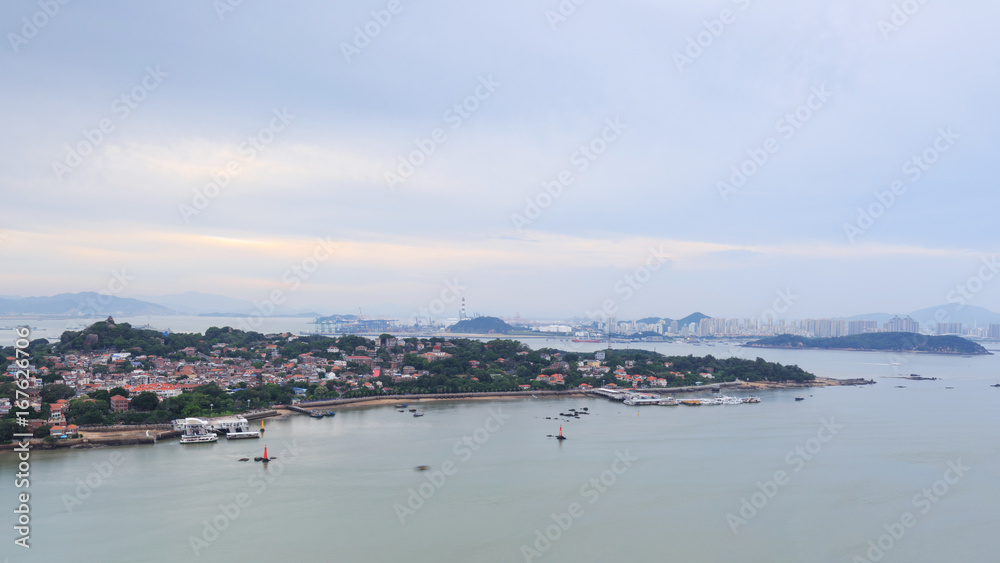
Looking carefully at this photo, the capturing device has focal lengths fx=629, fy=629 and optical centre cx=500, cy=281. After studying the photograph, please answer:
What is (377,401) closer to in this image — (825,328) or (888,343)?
(888,343)

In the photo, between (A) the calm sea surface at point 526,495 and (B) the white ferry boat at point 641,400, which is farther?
(B) the white ferry boat at point 641,400

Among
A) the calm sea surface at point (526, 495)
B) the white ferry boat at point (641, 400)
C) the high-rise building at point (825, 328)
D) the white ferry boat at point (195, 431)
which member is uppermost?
the high-rise building at point (825, 328)

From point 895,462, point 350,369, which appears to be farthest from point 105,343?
point 895,462

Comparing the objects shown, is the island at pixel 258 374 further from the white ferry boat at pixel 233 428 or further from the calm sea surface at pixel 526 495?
the calm sea surface at pixel 526 495

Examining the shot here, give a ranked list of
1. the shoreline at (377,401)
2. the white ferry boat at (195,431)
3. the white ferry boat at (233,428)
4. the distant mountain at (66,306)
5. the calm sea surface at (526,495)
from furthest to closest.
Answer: the distant mountain at (66,306), the white ferry boat at (233,428), the white ferry boat at (195,431), the shoreline at (377,401), the calm sea surface at (526,495)

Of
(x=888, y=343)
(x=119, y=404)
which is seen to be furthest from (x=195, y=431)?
(x=888, y=343)

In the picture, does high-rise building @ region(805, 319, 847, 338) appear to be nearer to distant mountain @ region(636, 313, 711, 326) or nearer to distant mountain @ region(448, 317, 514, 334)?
distant mountain @ region(636, 313, 711, 326)

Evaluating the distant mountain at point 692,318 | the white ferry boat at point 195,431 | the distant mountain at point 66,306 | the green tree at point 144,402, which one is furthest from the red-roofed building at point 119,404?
the distant mountain at point 692,318
